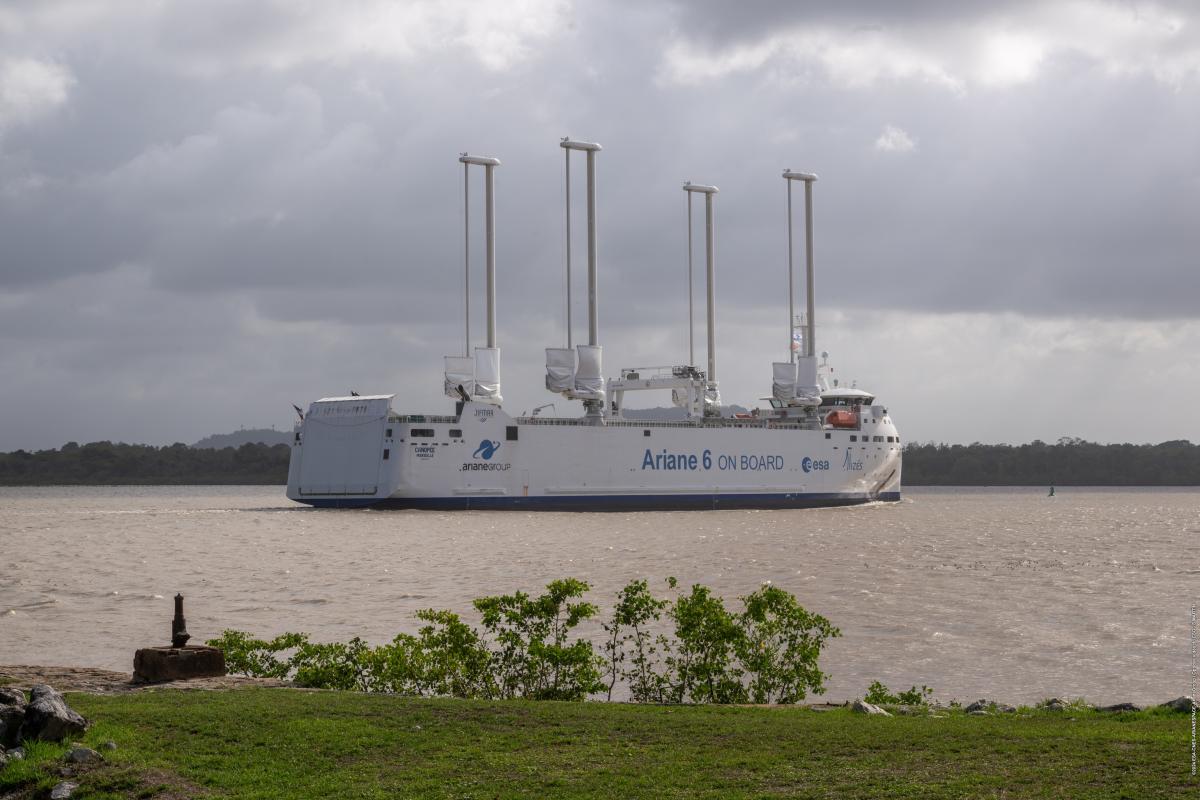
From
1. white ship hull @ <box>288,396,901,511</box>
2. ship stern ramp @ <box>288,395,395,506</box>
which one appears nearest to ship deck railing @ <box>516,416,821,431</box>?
white ship hull @ <box>288,396,901,511</box>

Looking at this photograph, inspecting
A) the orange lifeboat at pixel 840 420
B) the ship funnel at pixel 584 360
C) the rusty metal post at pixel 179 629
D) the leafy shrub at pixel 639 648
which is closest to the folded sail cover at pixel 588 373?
the ship funnel at pixel 584 360

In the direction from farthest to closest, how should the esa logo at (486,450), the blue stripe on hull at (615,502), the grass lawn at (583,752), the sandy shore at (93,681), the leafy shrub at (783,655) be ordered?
the esa logo at (486,450) → the blue stripe on hull at (615,502) → the leafy shrub at (783,655) → the sandy shore at (93,681) → the grass lawn at (583,752)

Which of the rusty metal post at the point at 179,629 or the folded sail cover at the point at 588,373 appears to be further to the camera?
the folded sail cover at the point at 588,373

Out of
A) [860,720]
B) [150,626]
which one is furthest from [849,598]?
[860,720]

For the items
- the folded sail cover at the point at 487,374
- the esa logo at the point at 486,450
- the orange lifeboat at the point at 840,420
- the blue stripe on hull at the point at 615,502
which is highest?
the folded sail cover at the point at 487,374

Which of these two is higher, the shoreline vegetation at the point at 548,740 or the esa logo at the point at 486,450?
the esa logo at the point at 486,450

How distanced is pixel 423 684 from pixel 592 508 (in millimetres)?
50660

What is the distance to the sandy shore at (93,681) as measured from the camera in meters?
11.4

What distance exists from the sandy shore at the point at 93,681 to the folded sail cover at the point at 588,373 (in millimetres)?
51735

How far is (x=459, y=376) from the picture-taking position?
6003cm

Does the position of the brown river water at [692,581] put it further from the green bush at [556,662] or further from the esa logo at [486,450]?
the esa logo at [486,450]

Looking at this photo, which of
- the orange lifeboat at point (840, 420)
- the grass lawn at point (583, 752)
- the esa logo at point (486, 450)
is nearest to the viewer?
the grass lawn at point (583, 752)

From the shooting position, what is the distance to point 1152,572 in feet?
102

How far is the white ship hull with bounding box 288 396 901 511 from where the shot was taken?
2277 inches
